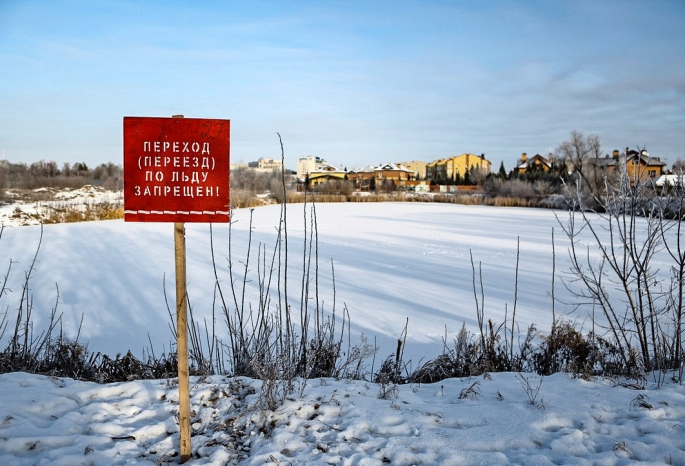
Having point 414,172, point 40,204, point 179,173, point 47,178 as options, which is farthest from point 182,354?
point 414,172

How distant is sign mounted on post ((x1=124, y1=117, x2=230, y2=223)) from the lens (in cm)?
242

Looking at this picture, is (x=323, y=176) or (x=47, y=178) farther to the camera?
(x=323, y=176)

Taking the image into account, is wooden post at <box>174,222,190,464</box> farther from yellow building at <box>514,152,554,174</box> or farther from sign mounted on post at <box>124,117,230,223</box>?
yellow building at <box>514,152,554,174</box>

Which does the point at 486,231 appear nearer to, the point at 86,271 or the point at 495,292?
the point at 495,292

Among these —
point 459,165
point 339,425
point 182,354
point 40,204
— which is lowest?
point 339,425

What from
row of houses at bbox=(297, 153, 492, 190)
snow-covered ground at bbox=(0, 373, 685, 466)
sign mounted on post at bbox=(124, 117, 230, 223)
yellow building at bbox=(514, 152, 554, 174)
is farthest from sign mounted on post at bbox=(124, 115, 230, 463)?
row of houses at bbox=(297, 153, 492, 190)

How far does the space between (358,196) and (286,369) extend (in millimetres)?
36185

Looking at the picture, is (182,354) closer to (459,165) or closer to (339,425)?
(339,425)

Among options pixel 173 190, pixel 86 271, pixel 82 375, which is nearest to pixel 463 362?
pixel 173 190

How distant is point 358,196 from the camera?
39375mm

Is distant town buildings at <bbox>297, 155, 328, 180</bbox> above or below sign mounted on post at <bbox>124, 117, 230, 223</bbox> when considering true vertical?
above

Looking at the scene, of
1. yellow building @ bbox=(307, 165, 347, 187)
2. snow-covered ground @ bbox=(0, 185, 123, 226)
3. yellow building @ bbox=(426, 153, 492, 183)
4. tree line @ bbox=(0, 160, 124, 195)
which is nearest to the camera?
snow-covered ground @ bbox=(0, 185, 123, 226)

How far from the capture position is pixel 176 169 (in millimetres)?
2457

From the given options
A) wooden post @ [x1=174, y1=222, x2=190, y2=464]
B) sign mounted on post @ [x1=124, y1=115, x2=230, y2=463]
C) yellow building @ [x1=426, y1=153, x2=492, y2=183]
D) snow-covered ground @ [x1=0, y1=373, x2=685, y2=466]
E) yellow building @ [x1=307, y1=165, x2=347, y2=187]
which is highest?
yellow building @ [x1=426, y1=153, x2=492, y2=183]
